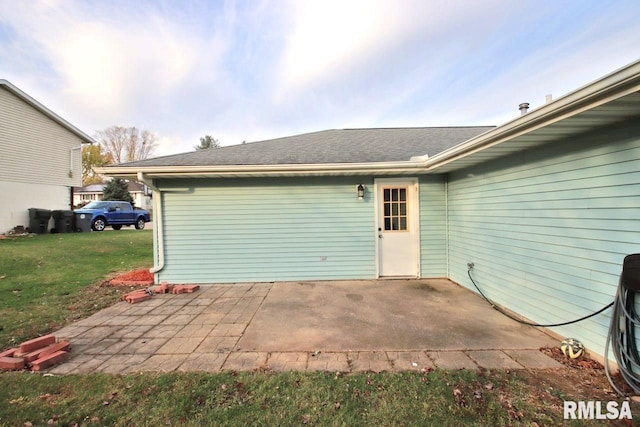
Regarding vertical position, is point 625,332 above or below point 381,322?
above

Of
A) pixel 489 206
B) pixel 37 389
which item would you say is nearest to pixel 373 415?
pixel 37 389

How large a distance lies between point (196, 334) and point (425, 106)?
967 centimetres

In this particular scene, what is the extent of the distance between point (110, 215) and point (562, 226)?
19135 millimetres

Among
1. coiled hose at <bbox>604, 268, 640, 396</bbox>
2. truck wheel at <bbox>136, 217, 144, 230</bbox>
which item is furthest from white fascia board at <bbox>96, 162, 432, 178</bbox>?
truck wheel at <bbox>136, 217, 144, 230</bbox>

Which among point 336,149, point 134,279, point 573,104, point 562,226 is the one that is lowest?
point 134,279

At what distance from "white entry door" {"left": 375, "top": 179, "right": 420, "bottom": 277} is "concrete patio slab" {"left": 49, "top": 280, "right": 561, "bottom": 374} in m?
0.83

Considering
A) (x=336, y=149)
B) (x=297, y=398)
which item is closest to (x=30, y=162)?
(x=336, y=149)

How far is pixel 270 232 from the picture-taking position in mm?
5391

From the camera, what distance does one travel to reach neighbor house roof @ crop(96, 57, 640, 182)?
198 cm

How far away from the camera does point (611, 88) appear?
5.79 ft

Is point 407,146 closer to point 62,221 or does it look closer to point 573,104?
point 573,104

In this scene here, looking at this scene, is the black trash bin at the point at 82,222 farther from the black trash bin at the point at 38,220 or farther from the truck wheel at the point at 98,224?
the black trash bin at the point at 38,220

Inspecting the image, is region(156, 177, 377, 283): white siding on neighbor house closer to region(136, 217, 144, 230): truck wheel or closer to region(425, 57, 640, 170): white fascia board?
region(425, 57, 640, 170): white fascia board

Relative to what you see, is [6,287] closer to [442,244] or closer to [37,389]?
[37,389]
